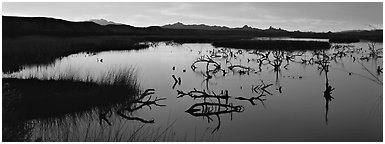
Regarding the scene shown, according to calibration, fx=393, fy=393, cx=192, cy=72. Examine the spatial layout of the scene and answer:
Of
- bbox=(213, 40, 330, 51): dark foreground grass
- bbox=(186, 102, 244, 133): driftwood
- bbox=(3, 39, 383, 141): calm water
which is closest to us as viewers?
bbox=(3, 39, 383, 141): calm water

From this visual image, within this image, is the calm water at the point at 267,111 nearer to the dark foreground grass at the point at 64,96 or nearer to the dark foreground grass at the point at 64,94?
the dark foreground grass at the point at 64,96

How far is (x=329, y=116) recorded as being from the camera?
36.5ft

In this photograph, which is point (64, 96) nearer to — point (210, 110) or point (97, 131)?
point (97, 131)

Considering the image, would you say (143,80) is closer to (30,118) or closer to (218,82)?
(218,82)

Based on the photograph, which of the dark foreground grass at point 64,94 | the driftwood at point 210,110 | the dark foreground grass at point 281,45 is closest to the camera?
the dark foreground grass at point 64,94

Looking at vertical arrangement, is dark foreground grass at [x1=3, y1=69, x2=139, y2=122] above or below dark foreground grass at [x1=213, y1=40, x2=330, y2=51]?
below

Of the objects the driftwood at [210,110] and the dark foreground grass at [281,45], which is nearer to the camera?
the driftwood at [210,110]

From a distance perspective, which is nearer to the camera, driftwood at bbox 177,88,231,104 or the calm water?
the calm water

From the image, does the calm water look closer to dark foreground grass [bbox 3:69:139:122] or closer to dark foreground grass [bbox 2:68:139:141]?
dark foreground grass [bbox 2:68:139:141]

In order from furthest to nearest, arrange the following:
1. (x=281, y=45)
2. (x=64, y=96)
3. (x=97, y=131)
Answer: (x=281, y=45) < (x=64, y=96) < (x=97, y=131)

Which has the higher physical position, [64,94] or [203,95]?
[64,94]

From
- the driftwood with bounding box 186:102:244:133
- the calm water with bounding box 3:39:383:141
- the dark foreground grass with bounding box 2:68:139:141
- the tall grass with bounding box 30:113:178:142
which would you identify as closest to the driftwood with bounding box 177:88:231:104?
the calm water with bounding box 3:39:383:141

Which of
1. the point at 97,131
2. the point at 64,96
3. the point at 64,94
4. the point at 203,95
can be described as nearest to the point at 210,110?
the point at 203,95

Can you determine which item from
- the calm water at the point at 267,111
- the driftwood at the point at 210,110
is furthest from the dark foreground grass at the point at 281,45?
Answer: the driftwood at the point at 210,110
